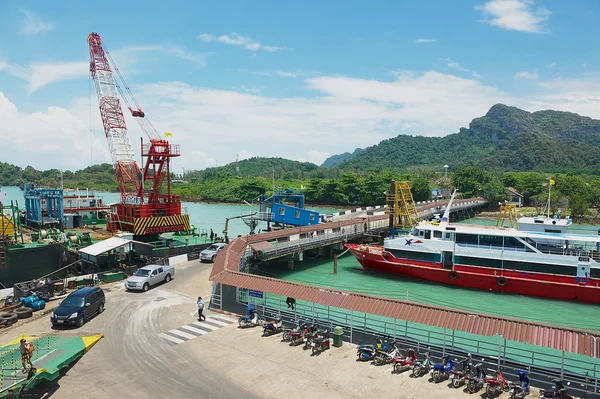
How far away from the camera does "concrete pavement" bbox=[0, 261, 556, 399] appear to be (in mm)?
11695

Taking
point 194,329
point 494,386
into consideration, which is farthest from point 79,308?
point 494,386

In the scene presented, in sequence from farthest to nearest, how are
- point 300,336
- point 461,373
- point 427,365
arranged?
point 300,336
point 427,365
point 461,373

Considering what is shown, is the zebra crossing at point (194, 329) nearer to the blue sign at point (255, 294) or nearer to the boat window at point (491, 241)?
the blue sign at point (255, 294)

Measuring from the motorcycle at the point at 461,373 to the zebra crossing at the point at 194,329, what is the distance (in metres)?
9.29

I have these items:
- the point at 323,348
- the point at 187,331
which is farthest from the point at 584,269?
the point at 187,331

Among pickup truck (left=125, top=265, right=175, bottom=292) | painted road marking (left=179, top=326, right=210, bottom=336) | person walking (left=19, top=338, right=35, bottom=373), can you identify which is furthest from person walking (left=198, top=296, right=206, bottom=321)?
person walking (left=19, top=338, right=35, bottom=373)

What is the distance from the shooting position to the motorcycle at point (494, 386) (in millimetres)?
11198

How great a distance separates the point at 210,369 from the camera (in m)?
13.1

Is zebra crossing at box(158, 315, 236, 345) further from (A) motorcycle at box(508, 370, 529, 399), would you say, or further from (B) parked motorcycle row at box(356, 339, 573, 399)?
(A) motorcycle at box(508, 370, 529, 399)

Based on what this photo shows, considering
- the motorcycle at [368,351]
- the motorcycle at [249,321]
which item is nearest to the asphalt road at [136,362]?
the motorcycle at [249,321]

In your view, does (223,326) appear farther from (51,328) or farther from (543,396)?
(543,396)

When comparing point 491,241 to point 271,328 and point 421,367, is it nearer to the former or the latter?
point 421,367

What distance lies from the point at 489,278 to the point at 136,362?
2367 centimetres

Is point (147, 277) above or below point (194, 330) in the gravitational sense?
above
